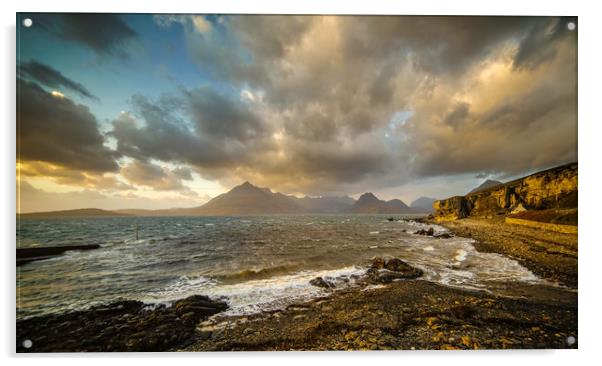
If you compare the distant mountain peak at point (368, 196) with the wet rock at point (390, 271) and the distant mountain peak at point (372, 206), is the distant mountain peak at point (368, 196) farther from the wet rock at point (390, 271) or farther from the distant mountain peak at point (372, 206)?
the wet rock at point (390, 271)

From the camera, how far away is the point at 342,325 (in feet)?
12.1

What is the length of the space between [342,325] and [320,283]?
6.02 ft

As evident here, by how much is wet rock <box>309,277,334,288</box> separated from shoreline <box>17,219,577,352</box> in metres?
0.94

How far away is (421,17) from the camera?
4371 millimetres

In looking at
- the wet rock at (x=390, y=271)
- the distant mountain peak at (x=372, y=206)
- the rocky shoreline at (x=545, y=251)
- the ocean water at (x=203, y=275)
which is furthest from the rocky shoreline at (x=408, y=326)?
the distant mountain peak at (x=372, y=206)

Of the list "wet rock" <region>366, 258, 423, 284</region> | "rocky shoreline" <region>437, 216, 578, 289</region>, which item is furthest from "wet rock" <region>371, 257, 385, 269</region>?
"rocky shoreline" <region>437, 216, 578, 289</region>

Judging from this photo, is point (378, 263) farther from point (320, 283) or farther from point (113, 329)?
point (113, 329)

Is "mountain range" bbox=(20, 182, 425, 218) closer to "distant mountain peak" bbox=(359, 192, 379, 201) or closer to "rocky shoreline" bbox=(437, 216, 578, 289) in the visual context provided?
"distant mountain peak" bbox=(359, 192, 379, 201)

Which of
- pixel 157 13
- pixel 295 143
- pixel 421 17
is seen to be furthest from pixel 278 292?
pixel 421 17

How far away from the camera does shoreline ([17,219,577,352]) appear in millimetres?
3396

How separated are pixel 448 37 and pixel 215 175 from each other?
7.28 meters

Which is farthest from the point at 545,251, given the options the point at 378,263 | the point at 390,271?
the point at 378,263
